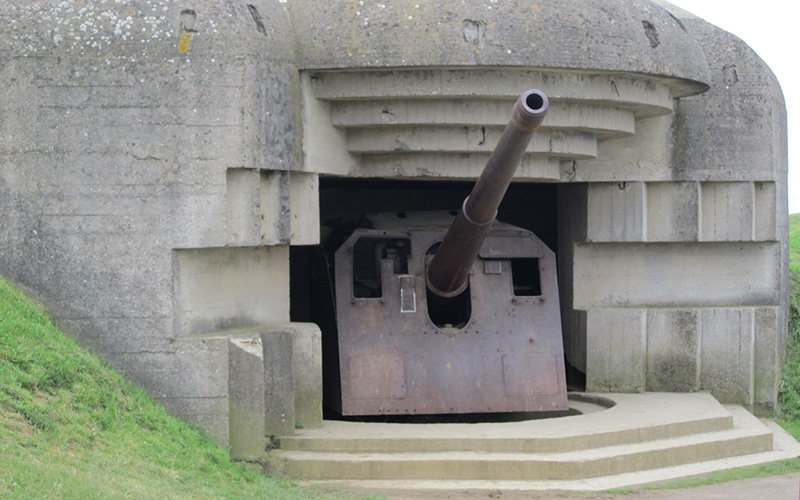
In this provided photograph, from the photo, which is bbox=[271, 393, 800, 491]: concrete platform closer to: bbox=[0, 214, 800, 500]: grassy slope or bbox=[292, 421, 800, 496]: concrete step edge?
bbox=[292, 421, 800, 496]: concrete step edge

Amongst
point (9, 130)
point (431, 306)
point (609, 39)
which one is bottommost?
A: point (431, 306)

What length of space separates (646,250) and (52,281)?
5.35 metres

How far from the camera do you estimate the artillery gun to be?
28.7 feet

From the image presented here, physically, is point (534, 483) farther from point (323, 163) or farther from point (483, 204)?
point (323, 163)

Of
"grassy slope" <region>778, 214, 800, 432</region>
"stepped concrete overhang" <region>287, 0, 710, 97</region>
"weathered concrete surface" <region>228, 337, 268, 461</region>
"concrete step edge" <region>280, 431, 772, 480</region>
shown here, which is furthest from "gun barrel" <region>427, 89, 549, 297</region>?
"grassy slope" <region>778, 214, 800, 432</region>

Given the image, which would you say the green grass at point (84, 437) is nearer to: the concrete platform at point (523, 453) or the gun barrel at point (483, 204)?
the concrete platform at point (523, 453)

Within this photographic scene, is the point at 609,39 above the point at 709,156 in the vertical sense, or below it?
above

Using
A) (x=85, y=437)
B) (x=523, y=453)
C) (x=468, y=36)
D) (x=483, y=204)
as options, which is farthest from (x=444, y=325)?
(x=85, y=437)

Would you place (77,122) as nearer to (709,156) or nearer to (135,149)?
(135,149)

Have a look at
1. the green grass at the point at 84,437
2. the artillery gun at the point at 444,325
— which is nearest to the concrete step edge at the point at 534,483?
the green grass at the point at 84,437

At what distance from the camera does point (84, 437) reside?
6.04m

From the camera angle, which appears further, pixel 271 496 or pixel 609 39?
pixel 609 39

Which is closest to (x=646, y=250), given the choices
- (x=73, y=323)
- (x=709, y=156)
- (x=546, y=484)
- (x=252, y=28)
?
(x=709, y=156)

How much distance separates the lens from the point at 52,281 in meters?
7.32
